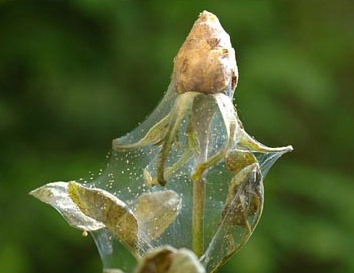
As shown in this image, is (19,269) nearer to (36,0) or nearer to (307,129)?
(36,0)

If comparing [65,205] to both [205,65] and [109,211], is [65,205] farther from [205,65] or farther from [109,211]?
[205,65]

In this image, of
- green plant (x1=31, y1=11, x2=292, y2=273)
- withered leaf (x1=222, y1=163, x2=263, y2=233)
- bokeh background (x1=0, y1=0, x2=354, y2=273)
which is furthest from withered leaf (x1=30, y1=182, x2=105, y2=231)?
bokeh background (x1=0, y1=0, x2=354, y2=273)

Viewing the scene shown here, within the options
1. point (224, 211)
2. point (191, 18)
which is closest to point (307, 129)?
point (191, 18)

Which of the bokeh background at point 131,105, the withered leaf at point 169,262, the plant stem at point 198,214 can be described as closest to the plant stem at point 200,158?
the plant stem at point 198,214

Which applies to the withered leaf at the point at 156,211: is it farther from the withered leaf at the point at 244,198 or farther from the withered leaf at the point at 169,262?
the withered leaf at the point at 169,262

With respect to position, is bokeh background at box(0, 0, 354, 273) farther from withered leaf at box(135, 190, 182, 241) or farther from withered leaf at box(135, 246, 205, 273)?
withered leaf at box(135, 246, 205, 273)

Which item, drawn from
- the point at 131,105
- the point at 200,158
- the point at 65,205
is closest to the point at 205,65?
the point at 200,158
